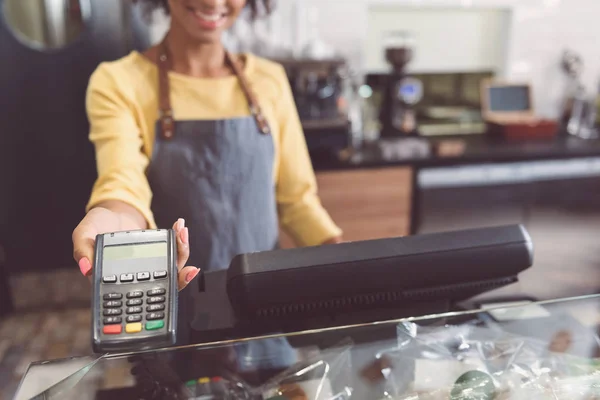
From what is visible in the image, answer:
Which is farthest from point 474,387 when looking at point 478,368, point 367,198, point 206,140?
point 367,198

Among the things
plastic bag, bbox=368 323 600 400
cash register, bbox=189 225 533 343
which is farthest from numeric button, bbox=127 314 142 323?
plastic bag, bbox=368 323 600 400

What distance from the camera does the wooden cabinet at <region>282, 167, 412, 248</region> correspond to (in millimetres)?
2111

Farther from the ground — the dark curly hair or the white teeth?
the dark curly hair

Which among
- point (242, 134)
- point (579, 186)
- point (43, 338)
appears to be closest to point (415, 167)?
point (579, 186)

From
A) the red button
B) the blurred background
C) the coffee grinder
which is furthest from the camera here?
the coffee grinder

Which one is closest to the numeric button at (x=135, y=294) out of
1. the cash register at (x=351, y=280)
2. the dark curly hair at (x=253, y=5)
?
the cash register at (x=351, y=280)

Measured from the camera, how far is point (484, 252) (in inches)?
26.6

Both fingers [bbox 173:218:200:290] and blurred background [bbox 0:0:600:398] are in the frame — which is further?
blurred background [bbox 0:0:600:398]

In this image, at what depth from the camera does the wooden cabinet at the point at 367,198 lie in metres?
2.11

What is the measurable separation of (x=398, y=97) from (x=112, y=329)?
213 centimetres

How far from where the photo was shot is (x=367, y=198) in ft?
7.08

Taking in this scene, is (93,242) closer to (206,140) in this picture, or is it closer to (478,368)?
(206,140)

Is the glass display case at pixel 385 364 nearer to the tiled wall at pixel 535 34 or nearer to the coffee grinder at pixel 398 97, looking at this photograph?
the coffee grinder at pixel 398 97

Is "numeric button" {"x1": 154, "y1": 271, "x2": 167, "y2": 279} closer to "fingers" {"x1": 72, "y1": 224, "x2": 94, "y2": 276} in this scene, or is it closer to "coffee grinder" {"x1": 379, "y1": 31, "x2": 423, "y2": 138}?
"fingers" {"x1": 72, "y1": 224, "x2": 94, "y2": 276}
